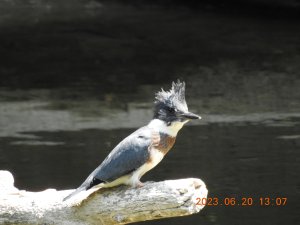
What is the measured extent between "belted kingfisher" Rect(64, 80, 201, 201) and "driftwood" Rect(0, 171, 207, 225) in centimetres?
7

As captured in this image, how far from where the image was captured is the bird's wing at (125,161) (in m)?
4.20

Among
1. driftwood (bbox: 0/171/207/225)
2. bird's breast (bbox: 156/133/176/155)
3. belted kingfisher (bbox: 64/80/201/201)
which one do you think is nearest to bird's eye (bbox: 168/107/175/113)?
belted kingfisher (bbox: 64/80/201/201)

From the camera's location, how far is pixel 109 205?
423 cm

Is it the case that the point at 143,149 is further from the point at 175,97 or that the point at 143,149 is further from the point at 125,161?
the point at 175,97

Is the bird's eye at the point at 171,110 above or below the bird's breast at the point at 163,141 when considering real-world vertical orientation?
above

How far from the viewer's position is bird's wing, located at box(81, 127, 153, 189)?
4.20 meters

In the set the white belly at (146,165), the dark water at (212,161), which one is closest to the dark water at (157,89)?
the dark water at (212,161)

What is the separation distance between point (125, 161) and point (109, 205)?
0.22m

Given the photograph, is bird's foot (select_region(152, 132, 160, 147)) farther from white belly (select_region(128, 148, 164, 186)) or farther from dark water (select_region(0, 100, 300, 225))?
dark water (select_region(0, 100, 300, 225))

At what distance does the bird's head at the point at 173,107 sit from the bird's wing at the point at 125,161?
11cm

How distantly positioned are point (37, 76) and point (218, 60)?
6.91ft
